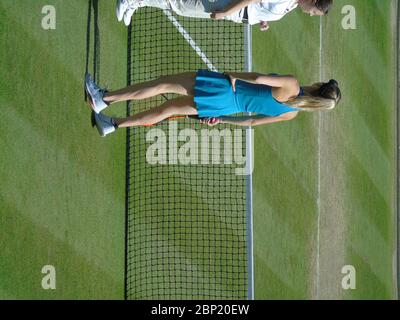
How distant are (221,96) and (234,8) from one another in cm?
130

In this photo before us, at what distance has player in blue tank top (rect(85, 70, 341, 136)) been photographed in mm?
8375

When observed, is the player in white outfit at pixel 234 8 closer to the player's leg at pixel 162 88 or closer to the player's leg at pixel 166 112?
the player's leg at pixel 162 88

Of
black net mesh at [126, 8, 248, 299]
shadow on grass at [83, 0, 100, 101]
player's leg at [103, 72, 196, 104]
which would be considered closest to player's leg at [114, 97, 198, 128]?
player's leg at [103, 72, 196, 104]

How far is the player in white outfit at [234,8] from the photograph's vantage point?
355 inches

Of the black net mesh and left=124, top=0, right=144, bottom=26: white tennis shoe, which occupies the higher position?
left=124, top=0, right=144, bottom=26: white tennis shoe

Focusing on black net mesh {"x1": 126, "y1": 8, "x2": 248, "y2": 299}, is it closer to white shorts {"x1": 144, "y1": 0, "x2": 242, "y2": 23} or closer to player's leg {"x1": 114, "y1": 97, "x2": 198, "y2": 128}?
white shorts {"x1": 144, "y1": 0, "x2": 242, "y2": 23}

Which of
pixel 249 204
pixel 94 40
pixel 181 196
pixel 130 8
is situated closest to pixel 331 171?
pixel 249 204

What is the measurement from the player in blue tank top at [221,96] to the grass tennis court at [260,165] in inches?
28.8

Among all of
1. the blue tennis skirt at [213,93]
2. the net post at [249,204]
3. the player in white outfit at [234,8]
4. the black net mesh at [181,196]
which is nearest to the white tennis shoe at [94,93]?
the blue tennis skirt at [213,93]

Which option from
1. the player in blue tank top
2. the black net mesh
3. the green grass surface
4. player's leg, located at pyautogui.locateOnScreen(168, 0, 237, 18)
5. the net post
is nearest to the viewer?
the player in blue tank top

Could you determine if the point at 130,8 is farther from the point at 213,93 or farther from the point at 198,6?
the point at 213,93

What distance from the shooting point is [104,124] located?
9273mm

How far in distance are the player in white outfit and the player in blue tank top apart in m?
1.01
